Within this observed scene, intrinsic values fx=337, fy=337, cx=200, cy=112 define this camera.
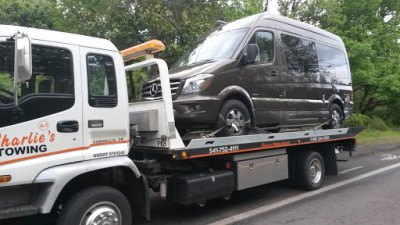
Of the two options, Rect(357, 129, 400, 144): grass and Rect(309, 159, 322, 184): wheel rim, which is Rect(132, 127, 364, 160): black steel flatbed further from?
Rect(357, 129, 400, 144): grass

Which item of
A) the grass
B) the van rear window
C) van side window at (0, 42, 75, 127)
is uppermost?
the van rear window

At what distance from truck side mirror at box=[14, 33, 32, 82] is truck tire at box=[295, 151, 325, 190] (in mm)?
5228

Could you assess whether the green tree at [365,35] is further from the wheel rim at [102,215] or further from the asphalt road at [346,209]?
the wheel rim at [102,215]

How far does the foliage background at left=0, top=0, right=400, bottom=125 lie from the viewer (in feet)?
38.6

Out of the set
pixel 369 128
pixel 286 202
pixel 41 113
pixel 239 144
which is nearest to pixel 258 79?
pixel 239 144

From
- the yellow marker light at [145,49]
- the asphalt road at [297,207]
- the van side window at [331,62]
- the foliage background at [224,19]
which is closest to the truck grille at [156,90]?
the yellow marker light at [145,49]

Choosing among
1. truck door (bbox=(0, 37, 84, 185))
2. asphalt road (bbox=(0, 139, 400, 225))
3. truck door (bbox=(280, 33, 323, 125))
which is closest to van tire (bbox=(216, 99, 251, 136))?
truck door (bbox=(280, 33, 323, 125))

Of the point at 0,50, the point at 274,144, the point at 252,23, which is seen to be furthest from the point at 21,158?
the point at 252,23

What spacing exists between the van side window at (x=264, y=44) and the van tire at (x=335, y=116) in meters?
2.55

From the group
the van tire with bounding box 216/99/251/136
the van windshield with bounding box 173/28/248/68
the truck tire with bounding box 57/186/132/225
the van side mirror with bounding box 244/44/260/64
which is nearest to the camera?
the truck tire with bounding box 57/186/132/225

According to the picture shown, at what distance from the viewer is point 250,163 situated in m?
5.47

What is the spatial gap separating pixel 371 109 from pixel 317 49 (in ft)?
72.3

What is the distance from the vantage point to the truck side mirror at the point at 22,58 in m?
2.94

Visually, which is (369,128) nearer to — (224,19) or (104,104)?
(224,19)
